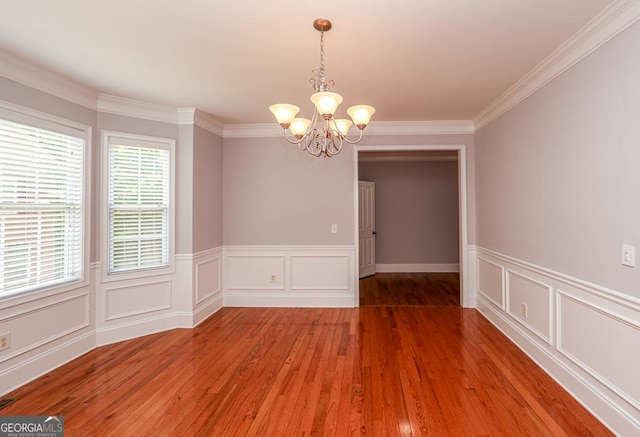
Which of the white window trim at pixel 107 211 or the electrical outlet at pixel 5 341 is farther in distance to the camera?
the white window trim at pixel 107 211

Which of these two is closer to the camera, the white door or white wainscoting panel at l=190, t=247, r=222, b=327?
white wainscoting panel at l=190, t=247, r=222, b=327

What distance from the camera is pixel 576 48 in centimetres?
233

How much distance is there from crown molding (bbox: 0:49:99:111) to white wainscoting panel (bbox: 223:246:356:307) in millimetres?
2344

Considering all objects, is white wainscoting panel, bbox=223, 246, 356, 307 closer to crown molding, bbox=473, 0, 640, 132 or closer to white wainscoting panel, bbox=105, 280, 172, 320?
white wainscoting panel, bbox=105, 280, 172, 320

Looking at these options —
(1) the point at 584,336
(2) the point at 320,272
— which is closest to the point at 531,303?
(1) the point at 584,336

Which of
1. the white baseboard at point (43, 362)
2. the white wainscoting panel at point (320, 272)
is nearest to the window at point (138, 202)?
the white baseboard at point (43, 362)

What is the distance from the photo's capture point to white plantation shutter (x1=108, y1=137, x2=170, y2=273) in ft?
11.3

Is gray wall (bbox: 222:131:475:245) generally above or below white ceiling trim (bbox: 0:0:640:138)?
below

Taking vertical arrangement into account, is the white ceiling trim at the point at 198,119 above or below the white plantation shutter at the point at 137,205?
above

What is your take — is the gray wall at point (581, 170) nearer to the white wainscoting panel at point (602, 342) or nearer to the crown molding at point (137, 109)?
the white wainscoting panel at point (602, 342)

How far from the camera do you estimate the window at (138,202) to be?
3436 millimetres

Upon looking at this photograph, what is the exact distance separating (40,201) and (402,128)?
397 centimetres

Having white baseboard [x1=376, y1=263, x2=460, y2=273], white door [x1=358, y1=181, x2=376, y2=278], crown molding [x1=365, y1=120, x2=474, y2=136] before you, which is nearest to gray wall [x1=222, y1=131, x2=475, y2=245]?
crown molding [x1=365, y1=120, x2=474, y2=136]

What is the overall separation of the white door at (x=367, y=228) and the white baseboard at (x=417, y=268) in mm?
290
